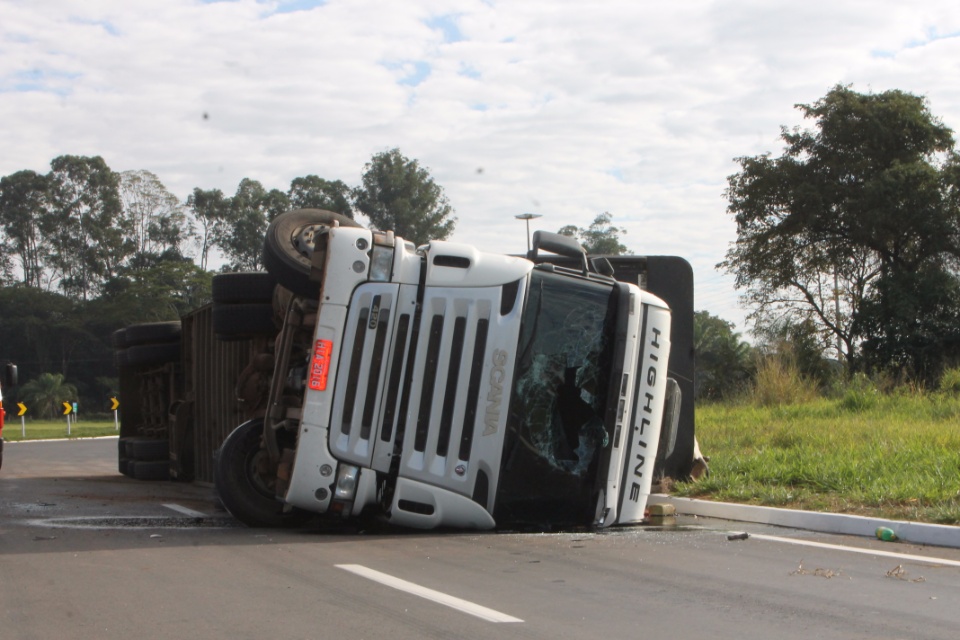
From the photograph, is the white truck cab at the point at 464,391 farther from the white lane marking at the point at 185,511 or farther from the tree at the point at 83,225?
the tree at the point at 83,225

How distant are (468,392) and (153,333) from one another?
8456mm

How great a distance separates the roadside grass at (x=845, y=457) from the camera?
9.20 metres

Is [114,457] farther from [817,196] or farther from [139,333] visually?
[817,196]

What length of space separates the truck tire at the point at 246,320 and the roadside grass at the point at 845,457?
428 centimetres

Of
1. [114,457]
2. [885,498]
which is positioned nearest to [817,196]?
[114,457]

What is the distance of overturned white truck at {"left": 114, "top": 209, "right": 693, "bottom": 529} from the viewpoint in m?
7.36

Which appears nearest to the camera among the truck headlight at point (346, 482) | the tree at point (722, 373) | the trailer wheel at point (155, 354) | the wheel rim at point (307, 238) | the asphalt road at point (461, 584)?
the asphalt road at point (461, 584)

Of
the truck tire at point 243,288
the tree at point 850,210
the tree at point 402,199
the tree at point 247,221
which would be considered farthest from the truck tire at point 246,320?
the tree at point 247,221

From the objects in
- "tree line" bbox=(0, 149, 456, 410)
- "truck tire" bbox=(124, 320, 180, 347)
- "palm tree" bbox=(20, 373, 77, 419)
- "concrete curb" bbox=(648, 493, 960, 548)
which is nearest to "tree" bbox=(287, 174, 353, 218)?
"tree line" bbox=(0, 149, 456, 410)

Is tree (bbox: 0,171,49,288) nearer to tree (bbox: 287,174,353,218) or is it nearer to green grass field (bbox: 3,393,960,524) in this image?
tree (bbox: 287,174,353,218)

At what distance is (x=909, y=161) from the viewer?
29109 mm

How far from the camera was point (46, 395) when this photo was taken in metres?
58.4

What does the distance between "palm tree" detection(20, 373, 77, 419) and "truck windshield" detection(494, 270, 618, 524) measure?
184 ft

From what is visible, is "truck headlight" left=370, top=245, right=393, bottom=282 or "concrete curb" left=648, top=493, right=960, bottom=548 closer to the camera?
"truck headlight" left=370, top=245, right=393, bottom=282
